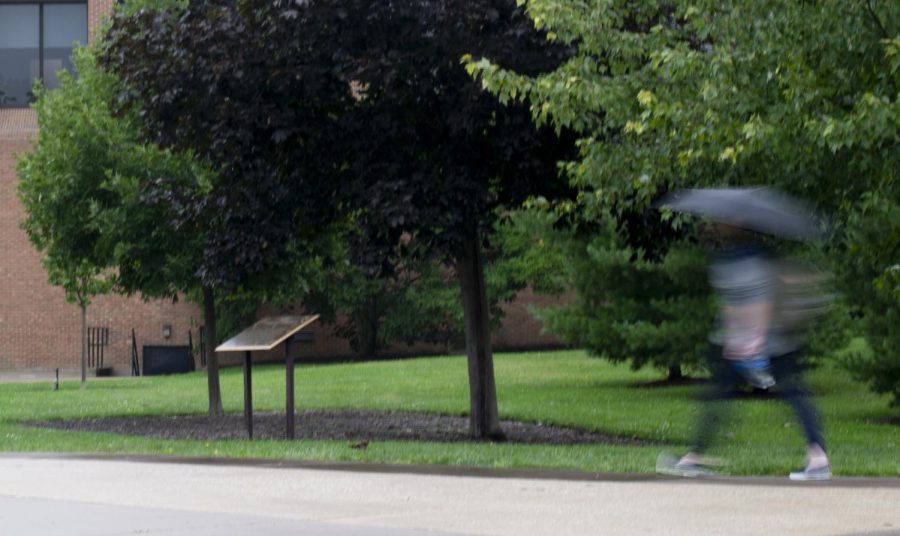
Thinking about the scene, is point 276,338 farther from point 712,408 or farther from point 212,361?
point 712,408

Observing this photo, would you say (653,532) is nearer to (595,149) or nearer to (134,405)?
(595,149)

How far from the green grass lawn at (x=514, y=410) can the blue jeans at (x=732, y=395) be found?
738 millimetres

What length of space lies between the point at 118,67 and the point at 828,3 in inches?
315

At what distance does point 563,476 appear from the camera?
8914 millimetres

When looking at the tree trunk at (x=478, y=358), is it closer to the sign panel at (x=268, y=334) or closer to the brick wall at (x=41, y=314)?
the sign panel at (x=268, y=334)

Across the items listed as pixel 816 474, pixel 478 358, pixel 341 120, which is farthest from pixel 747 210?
pixel 478 358

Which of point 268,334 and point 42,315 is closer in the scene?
point 268,334

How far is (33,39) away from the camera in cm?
4228

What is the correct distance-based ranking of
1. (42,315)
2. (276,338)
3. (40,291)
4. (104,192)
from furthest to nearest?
(40,291) → (42,315) → (104,192) → (276,338)

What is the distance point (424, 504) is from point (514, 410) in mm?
12914

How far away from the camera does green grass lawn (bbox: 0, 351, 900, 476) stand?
36.7 ft

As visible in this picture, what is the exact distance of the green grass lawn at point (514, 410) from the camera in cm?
1117

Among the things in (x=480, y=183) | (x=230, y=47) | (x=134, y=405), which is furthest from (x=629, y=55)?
(x=134, y=405)

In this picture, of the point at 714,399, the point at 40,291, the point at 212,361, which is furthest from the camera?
the point at 40,291
